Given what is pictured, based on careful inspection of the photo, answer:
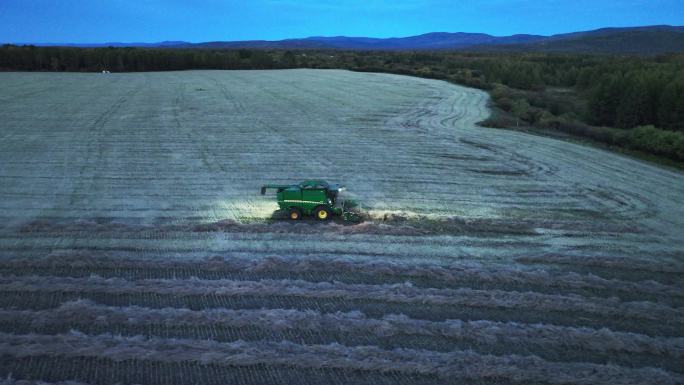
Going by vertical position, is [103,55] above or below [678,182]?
above

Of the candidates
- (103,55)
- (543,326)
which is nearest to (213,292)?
(543,326)

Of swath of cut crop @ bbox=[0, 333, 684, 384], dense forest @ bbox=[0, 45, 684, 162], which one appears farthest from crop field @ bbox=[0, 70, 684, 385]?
dense forest @ bbox=[0, 45, 684, 162]

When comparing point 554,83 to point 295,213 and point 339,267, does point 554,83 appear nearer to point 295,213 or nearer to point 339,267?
point 295,213

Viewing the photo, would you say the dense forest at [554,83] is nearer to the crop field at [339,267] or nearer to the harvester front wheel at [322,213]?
the crop field at [339,267]

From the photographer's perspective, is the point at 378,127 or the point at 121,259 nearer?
the point at 121,259

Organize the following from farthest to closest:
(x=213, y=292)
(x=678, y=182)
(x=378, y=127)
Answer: (x=378, y=127) → (x=678, y=182) → (x=213, y=292)

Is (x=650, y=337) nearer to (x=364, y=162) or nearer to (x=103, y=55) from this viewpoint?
(x=364, y=162)

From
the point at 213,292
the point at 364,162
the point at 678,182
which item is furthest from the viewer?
the point at 364,162
